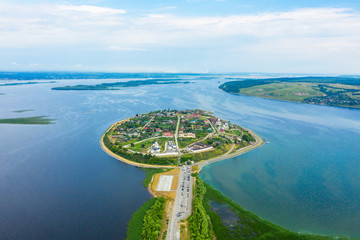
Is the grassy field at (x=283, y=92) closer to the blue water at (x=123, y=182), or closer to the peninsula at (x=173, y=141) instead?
the blue water at (x=123, y=182)

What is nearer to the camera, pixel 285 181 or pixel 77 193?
pixel 77 193

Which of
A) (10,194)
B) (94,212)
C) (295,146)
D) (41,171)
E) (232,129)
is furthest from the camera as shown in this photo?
(232,129)

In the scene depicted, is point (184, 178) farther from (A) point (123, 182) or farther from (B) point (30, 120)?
(B) point (30, 120)

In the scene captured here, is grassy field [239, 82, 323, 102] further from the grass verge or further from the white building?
the grass verge

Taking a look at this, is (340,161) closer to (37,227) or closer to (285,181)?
(285,181)

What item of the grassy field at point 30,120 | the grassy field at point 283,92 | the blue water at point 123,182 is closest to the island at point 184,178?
the blue water at point 123,182

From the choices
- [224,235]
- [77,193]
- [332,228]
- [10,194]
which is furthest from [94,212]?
[332,228]

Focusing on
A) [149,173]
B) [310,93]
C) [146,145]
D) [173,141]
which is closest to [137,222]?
[149,173]

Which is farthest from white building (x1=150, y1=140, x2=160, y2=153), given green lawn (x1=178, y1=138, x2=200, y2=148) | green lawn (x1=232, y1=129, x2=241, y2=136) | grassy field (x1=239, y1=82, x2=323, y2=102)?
grassy field (x1=239, y1=82, x2=323, y2=102)
